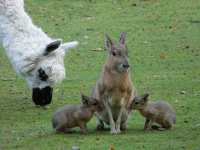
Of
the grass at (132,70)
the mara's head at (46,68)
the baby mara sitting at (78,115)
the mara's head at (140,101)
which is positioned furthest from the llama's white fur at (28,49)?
the mara's head at (140,101)

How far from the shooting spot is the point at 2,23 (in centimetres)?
1444

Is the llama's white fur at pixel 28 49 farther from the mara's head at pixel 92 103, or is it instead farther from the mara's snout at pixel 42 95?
the mara's head at pixel 92 103

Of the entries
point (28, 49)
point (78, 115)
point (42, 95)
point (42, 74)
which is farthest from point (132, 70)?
point (78, 115)

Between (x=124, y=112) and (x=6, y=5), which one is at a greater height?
(x=6, y=5)

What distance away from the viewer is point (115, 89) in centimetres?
1221

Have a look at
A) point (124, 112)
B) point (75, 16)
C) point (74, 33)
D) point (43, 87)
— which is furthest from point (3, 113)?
point (75, 16)

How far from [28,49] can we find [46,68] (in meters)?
0.33

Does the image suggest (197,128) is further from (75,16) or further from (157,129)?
(75,16)

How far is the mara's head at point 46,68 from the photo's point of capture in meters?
13.8

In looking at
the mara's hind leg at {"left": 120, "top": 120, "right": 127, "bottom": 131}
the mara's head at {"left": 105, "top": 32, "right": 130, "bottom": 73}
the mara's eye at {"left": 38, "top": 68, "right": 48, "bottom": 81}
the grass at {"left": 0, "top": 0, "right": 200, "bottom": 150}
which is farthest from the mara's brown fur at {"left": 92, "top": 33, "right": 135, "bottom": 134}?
the mara's eye at {"left": 38, "top": 68, "right": 48, "bottom": 81}

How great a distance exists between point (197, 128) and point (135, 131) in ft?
2.31

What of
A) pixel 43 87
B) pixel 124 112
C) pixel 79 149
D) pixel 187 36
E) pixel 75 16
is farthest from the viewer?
pixel 75 16

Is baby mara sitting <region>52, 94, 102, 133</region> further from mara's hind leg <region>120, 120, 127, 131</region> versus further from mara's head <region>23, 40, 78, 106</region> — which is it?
mara's head <region>23, 40, 78, 106</region>

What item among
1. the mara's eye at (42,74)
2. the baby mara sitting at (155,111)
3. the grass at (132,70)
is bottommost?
the grass at (132,70)
